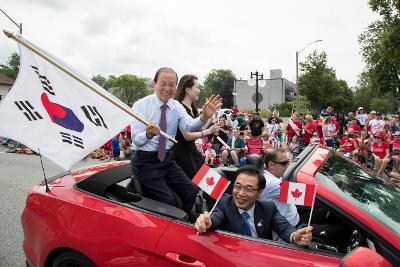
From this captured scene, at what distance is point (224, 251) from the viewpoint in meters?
2.17

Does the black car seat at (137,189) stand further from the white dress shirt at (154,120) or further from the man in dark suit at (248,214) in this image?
the man in dark suit at (248,214)

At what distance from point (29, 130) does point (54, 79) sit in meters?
0.42

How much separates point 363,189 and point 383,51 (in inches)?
1055

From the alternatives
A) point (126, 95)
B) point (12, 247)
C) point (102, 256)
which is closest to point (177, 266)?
point (102, 256)

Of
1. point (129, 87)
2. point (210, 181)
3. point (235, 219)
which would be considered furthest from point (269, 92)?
point (210, 181)

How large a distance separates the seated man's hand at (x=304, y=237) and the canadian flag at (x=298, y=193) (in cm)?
16

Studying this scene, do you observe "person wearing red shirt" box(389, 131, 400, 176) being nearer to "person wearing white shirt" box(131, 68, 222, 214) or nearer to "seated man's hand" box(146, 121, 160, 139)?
"person wearing white shirt" box(131, 68, 222, 214)

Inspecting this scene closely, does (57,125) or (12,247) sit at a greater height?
(57,125)

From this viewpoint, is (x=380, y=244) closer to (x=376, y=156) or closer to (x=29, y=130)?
(x=29, y=130)

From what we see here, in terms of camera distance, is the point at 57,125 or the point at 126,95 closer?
the point at 57,125

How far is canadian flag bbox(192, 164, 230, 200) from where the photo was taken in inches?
91.1

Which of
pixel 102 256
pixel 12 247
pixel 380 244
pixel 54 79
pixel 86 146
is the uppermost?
pixel 54 79

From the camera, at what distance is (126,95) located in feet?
329

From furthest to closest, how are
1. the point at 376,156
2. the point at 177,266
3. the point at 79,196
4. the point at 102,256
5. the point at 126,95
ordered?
the point at 126,95
the point at 376,156
the point at 79,196
the point at 102,256
the point at 177,266
